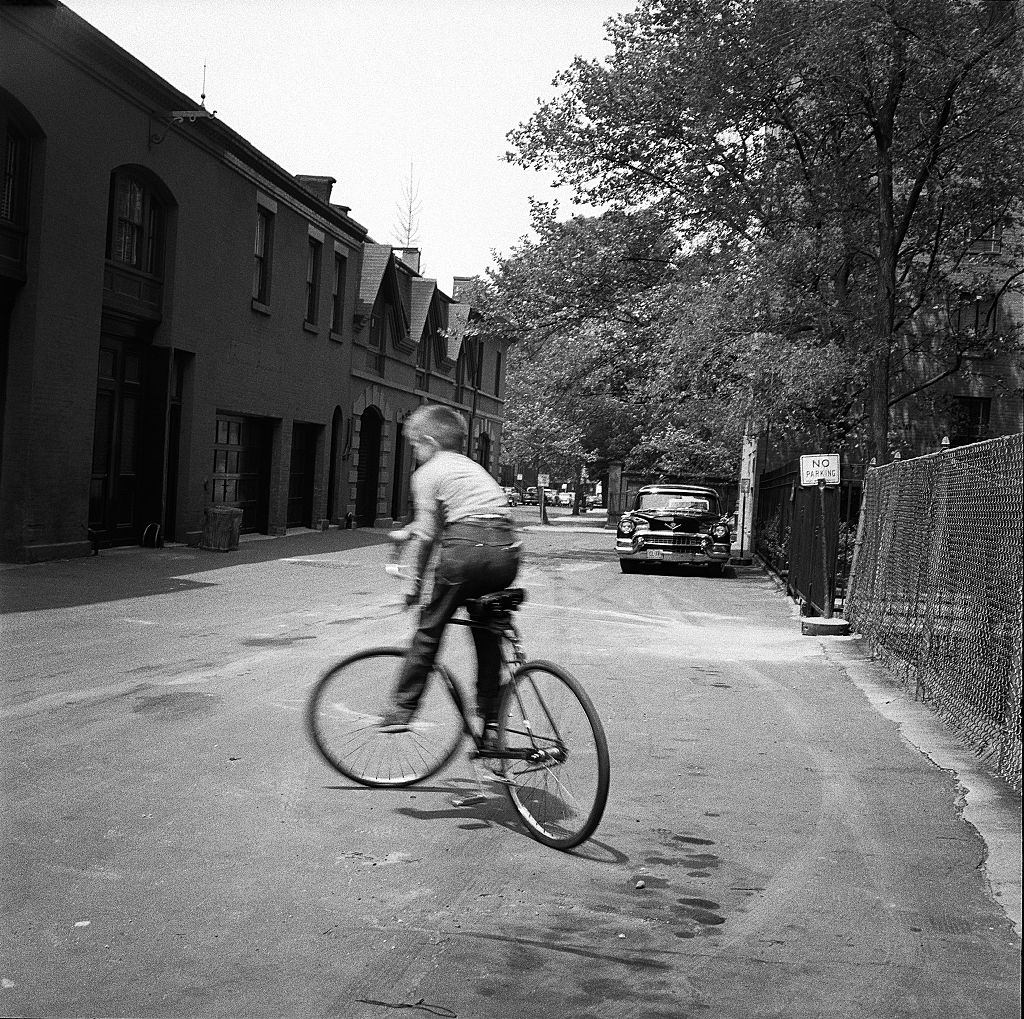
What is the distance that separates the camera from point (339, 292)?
3067cm

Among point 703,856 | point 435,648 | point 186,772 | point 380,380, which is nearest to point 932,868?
point 703,856

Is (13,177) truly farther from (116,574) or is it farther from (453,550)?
(453,550)

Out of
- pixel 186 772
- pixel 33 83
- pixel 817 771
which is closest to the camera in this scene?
pixel 186 772

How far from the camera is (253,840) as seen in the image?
5.09 meters

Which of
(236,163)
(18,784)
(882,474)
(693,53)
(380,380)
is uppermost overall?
(693,53)

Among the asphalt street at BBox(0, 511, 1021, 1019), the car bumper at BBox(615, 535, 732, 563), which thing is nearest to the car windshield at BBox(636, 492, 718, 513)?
the car bumper at BBox(615, 535, 732, 563)

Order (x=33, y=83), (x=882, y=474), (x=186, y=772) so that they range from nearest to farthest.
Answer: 1. (x=186, y=772)
2. (x=882, y=474)
3. (x=33, y=83)

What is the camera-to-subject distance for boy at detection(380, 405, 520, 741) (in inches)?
216

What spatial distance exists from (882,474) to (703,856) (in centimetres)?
884

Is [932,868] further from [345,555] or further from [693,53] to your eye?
[693,53]

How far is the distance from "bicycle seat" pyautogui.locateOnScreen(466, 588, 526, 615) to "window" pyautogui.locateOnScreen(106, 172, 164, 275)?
1494 cm

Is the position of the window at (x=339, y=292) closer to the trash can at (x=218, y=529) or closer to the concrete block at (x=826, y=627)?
the trash can at (x=218, y=529)

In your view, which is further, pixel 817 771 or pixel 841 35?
pixel 841 35

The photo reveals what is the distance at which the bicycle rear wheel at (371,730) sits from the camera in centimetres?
597
